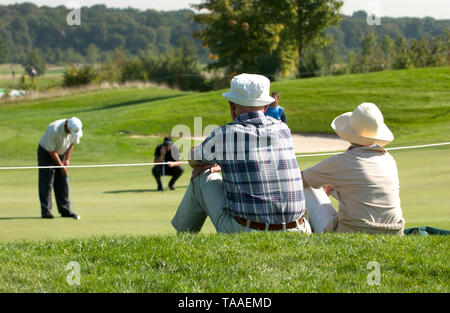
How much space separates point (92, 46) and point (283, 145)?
142604 mm

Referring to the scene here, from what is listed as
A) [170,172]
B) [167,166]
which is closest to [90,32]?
[167,166]

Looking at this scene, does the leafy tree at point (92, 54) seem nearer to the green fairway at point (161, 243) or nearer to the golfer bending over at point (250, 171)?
the green fairway at point (161, 243)

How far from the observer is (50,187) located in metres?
10.6

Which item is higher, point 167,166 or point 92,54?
point 167,166

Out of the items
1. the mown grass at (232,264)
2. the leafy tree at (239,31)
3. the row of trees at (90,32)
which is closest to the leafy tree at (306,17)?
the leafy tree at (239,31)

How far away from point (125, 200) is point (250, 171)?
21.7 ft

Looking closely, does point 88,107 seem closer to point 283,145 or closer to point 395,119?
point 395,119

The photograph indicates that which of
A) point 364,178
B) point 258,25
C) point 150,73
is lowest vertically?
point 150,73

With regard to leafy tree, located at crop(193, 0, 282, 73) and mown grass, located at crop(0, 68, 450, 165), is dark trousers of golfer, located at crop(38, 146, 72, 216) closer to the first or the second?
mown grass, located at crop(0, 68, 450, 165)

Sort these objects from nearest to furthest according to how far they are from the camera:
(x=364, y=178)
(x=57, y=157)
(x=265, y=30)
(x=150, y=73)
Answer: (x=364, y=178), (x=57, y=157), (x=265, y=30), (x=150, y=73)

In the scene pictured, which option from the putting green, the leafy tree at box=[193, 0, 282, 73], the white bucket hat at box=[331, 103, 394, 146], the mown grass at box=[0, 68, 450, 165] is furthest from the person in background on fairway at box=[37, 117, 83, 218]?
the leafy tree at box=[193, 0, 282, 73]

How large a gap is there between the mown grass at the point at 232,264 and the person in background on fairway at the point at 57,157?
5097 mm

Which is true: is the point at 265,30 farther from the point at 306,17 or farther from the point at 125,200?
the point at 125,200

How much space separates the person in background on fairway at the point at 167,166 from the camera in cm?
1319
